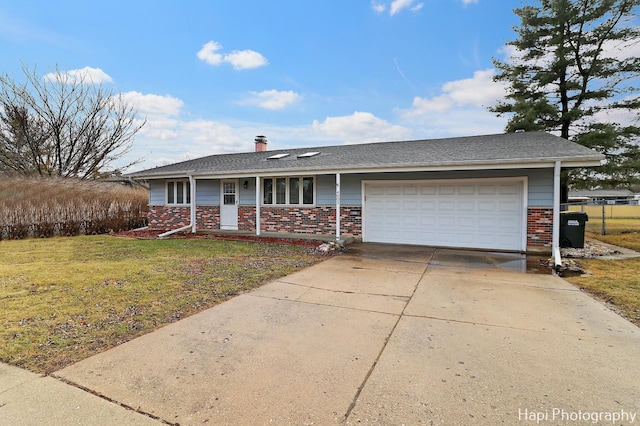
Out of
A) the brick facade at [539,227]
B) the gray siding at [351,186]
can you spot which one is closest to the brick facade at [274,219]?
the gray siding at [351,186]

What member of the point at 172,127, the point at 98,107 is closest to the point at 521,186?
the point at 172,127

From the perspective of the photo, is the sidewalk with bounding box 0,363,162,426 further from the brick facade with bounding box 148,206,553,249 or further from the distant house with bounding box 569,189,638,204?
the distant house with bounding box 569,189,638,204

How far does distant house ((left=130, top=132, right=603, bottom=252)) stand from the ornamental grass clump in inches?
89.2

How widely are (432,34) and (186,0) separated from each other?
9434mm

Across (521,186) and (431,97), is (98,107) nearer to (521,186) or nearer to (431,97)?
(431,97)

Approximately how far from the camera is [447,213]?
10.0 meters

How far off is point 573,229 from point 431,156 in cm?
446

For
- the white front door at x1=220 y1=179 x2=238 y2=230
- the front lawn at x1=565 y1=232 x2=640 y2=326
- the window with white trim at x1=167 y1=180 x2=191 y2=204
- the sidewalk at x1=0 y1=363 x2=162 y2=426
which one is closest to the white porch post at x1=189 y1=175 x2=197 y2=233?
the window with white trim at x1=167 y1=180 x2=191 y2=204

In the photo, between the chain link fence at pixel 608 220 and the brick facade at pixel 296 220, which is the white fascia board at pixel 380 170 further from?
the chain link fence at pixel 608 220

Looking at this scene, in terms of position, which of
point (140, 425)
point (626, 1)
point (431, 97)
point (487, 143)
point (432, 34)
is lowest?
point (140, 425)

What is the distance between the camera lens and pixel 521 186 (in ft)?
30.1

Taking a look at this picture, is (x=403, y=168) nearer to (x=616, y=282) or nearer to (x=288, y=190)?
(x=288, y=190)

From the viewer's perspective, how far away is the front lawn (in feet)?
15.0

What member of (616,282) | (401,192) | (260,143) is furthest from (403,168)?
(260,143)
